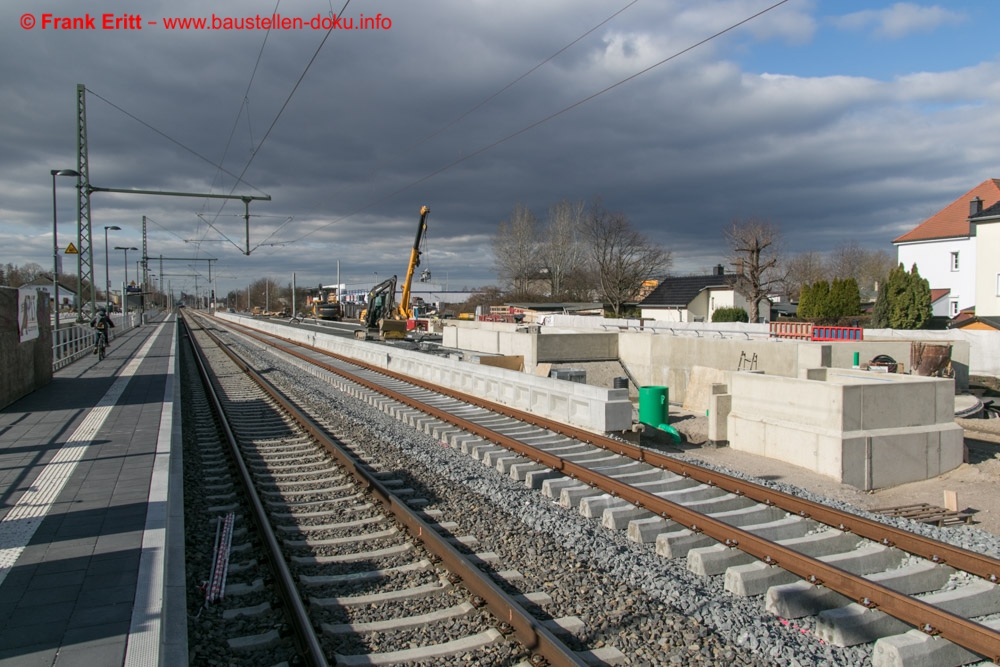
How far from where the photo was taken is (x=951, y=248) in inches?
2240

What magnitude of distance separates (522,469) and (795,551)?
13.4 ft

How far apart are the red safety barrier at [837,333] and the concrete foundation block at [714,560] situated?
24771 mm

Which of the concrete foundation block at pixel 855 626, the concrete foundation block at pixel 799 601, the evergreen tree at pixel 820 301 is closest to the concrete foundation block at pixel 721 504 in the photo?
the concrete foundation block at pixel 799 601

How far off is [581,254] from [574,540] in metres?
76.0

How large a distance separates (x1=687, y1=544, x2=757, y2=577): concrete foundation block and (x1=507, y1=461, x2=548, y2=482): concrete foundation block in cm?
328

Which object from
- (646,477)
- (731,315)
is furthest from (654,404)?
(731,315)

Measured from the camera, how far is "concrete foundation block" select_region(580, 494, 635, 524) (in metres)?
7.38

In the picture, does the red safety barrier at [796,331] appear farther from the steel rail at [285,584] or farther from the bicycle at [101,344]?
the bicycle at [101,344]

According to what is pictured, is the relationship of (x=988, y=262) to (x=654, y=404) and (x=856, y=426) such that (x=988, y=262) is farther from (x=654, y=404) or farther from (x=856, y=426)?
(x=856, y=426)

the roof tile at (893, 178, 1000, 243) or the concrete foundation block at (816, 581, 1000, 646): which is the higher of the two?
the roof tile at (893, 178, 1000, 243)

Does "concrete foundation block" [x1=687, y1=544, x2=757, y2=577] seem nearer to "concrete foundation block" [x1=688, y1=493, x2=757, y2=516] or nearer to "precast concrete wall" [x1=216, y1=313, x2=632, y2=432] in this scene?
"concrete foundation block" [x1=688, y1=493, x2=757, y2=516]

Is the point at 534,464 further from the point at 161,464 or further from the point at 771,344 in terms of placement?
the point at 771,344

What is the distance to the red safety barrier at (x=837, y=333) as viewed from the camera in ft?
90.3

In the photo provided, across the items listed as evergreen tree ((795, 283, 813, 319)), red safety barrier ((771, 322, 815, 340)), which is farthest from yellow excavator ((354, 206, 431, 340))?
evergreen tree ((795, 283, 813, 319))
